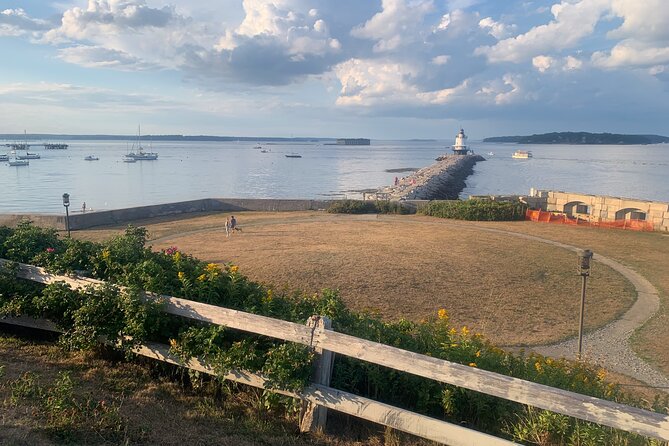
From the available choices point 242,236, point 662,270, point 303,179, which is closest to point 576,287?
point 662,270

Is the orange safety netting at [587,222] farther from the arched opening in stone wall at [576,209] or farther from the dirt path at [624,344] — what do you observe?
the dirt path at [624,344]

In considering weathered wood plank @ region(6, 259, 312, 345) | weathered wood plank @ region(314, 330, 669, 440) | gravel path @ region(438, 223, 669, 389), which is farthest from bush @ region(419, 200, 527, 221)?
weathered wood plank @ region(314, 330, 669, 440)

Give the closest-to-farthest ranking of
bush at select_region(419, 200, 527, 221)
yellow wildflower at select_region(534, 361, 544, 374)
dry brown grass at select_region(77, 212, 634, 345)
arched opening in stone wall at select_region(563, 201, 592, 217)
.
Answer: yellow wildflower at select_region(534, 361, 544, 374)
dry brown grass at select_region(77, 212, 634, 345)
bush at select_region(419, 200, 527, 221)
arched opening in stone wall at select_region(563, 201, 592, 217)

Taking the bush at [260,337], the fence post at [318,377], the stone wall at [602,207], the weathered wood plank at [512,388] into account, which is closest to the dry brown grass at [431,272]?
the bush at [260,337]

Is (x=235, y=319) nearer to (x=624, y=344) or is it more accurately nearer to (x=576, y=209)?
(x=624, y=344)

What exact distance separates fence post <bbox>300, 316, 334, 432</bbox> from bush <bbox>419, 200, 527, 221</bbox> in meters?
26.3

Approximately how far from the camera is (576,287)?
595 inches

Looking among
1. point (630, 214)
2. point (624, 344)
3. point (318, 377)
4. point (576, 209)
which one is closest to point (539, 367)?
point (318, 377)

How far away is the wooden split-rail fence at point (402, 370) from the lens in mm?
3654

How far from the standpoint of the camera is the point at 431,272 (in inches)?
626

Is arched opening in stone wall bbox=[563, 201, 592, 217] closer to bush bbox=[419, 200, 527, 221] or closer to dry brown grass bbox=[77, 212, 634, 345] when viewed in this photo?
bush bbox=[419, 200, 527, 221]

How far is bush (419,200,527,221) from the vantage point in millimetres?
29547

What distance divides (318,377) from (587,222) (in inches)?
1107

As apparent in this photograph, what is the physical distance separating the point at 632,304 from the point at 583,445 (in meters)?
11.3
